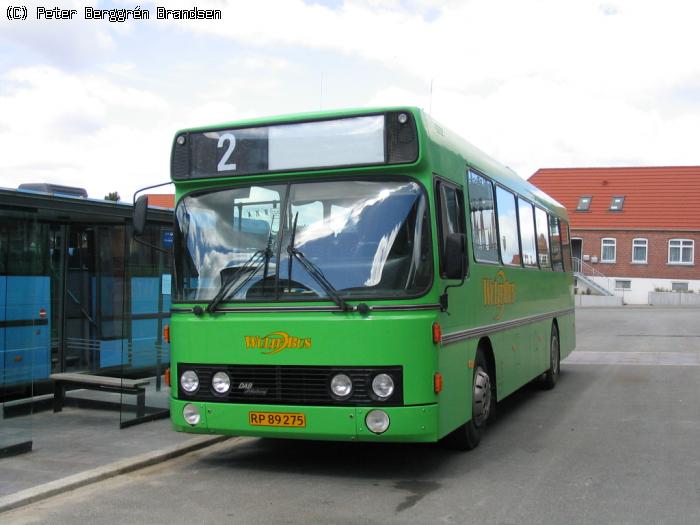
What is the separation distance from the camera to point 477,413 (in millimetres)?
8539

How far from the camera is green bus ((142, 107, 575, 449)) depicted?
6.88m

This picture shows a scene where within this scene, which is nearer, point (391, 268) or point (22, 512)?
point (22, 512)

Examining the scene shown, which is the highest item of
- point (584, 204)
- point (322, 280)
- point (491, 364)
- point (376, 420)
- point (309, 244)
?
point (584, 204)

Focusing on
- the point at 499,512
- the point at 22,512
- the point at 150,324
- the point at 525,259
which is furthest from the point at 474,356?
the point at 150,324

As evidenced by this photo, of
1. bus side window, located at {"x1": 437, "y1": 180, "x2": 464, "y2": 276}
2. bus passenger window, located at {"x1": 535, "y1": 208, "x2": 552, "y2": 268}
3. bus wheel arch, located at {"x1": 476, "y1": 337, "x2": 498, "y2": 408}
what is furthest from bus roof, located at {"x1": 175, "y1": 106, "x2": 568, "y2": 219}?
bus passenger window, located at {"x1": 535, "y1": 208, "x2": 552, "y2": 268}

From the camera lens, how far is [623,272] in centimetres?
5969

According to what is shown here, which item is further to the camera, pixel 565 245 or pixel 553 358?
pixel 565 245

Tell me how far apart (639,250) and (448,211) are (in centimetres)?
5512

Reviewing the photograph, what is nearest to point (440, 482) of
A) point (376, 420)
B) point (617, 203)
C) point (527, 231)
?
point (376, 420)

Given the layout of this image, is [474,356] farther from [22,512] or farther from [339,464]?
[22,512]

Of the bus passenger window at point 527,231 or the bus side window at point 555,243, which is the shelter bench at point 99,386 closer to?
the bus passenger window at point 527,231

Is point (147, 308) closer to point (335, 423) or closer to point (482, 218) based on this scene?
point (482, 218)

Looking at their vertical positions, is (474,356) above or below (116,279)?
below

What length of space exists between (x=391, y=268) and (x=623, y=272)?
55.9m
